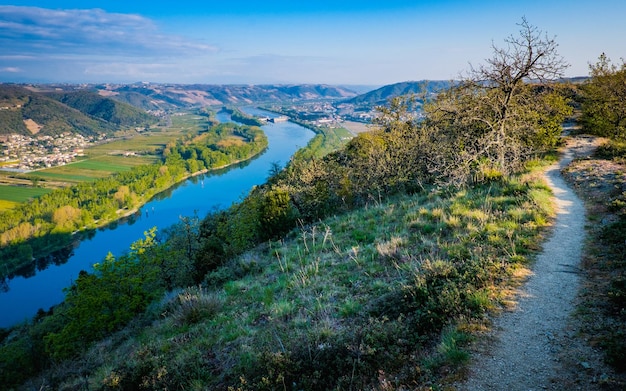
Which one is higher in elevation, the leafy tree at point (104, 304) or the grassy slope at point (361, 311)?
the grassy slope at point (361, 311)

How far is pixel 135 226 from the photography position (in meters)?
76.7

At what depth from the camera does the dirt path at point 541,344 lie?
402cm

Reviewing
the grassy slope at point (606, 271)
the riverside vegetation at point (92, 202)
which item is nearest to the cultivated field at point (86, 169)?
the riverside vegetation at point (92, 202)

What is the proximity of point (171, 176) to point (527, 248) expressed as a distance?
116190 mm

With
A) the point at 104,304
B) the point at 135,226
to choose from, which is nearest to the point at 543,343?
the point at 104,304

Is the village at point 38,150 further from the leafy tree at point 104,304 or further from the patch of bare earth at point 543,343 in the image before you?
the patch of bare earth at point 543,343

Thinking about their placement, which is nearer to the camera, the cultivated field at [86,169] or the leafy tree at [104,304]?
the leafy tree at [104,304]

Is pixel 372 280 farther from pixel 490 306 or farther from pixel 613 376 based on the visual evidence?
pixel 613 376

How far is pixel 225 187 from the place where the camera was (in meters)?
99.6

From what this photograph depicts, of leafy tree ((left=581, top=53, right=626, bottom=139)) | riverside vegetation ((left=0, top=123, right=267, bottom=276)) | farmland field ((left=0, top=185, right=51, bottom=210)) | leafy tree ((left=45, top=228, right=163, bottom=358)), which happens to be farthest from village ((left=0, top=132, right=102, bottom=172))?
leafy tree ((left=581, top=53, right=626, bottom=139))

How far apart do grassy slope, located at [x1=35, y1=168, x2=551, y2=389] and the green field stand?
108 metres

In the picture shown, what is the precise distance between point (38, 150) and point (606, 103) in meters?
207

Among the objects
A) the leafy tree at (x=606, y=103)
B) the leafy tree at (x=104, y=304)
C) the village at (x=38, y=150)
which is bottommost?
the village at (x=38, y=150)

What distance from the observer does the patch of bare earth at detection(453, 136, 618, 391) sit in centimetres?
400
